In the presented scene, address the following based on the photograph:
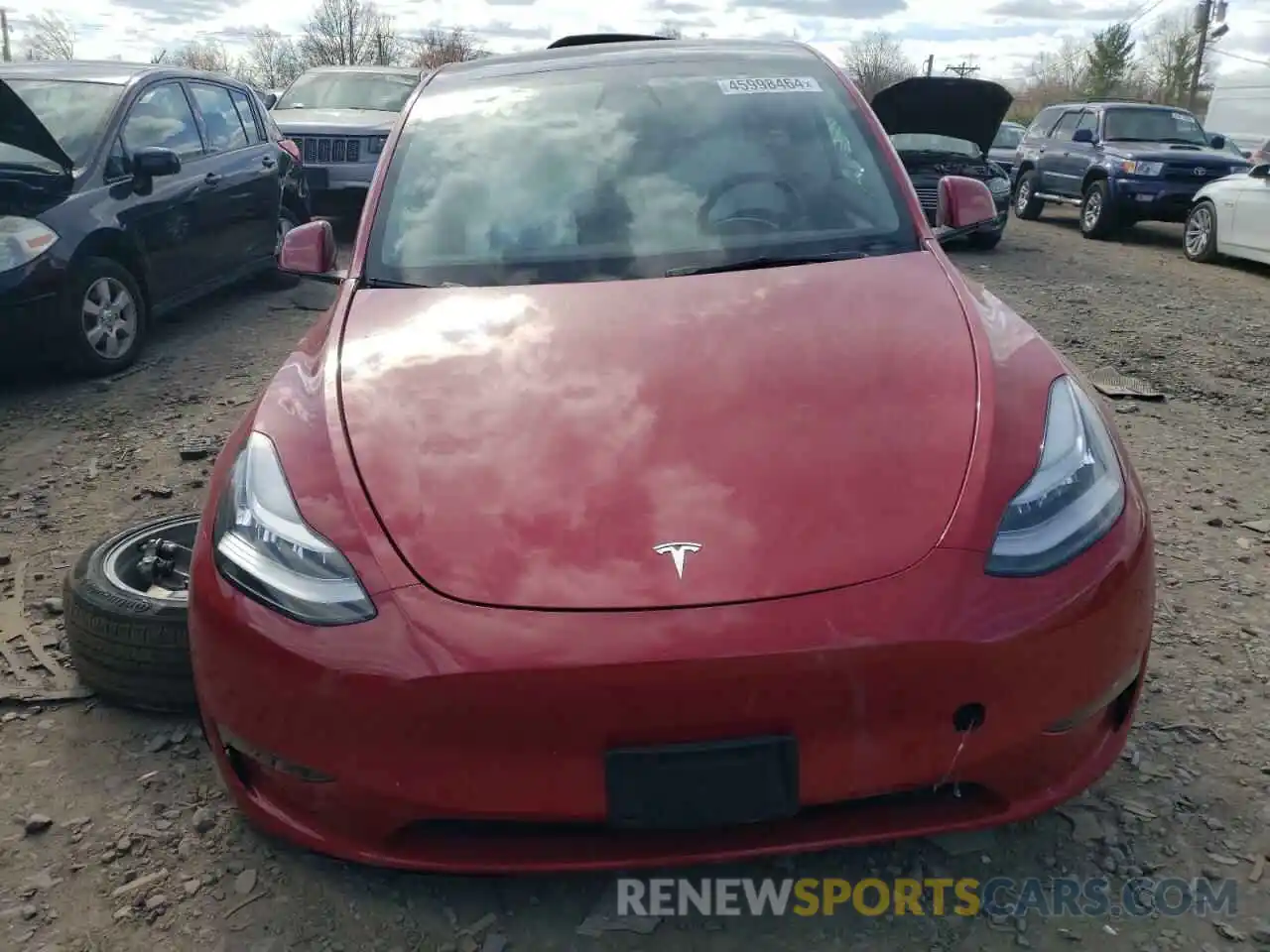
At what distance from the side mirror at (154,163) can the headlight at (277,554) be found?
450 centimetres

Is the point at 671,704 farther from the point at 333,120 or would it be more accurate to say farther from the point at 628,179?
the point at 333,120

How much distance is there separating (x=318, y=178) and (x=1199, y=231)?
28.1ft

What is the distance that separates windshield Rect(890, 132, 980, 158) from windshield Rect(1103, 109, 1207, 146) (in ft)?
9.66

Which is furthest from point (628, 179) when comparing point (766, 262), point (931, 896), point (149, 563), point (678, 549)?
point (931, 896)

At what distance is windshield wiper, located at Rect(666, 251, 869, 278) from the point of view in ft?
9.01

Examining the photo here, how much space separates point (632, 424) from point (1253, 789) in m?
1.58

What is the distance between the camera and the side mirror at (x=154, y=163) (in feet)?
19.2

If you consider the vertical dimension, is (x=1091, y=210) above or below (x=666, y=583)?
below

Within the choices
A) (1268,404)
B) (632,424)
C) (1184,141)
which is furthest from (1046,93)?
(632,424)

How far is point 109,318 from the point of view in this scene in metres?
5.75

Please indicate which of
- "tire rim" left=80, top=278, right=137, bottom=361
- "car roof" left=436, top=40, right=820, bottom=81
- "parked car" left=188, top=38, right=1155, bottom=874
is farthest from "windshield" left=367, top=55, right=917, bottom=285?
"tire rim" left=80, top=278, right=137, bottom=361

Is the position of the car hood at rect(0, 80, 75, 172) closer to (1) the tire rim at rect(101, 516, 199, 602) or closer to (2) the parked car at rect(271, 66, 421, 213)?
(1) the tire rim at rect(101, 516, 199, 602)

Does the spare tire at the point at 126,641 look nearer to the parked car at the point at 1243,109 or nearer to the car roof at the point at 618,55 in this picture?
the car roof at the point at 618,55

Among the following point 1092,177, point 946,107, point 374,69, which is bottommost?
point 1092,177
